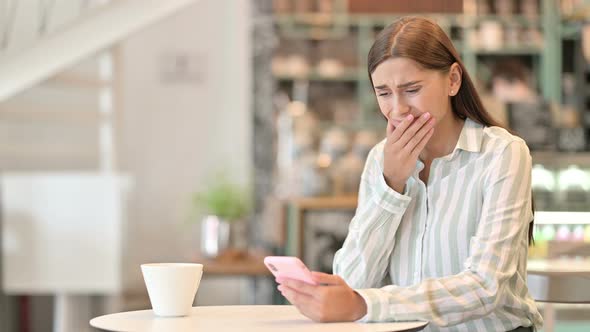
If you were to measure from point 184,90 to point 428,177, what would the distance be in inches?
232

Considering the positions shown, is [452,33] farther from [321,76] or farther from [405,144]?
[405,144]

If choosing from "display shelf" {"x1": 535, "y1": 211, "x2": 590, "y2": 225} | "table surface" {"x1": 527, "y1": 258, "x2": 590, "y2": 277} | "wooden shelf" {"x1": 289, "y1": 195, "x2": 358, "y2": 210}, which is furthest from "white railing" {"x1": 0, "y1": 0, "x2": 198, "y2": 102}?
"table surface" {"x1": 527, "y1": 258, "x2": 590, "y2": 277}

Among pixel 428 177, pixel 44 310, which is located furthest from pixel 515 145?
pixel 44 310

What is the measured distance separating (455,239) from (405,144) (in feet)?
0.65

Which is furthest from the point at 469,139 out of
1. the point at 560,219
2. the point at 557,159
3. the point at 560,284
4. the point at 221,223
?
the point at 557,159

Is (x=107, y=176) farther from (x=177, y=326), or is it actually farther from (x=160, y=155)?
(x=177, y=326)

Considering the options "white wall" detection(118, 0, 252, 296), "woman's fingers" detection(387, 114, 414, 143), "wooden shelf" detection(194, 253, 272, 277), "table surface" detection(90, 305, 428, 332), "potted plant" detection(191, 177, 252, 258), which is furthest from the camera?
"white wall" detection(118, 0, 252, 296)

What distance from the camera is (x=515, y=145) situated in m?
1.87

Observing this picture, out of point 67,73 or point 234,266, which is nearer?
point 234,266

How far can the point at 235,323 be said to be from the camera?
160 centimetres

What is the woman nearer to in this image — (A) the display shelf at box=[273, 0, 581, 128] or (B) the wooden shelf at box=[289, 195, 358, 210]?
(B) the wooden shelf at box=[289, 195, 358, 210]

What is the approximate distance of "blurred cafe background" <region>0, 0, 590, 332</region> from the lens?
17.5 ft

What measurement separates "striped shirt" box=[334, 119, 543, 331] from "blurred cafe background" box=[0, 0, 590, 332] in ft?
8.91

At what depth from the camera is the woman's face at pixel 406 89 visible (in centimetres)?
183
